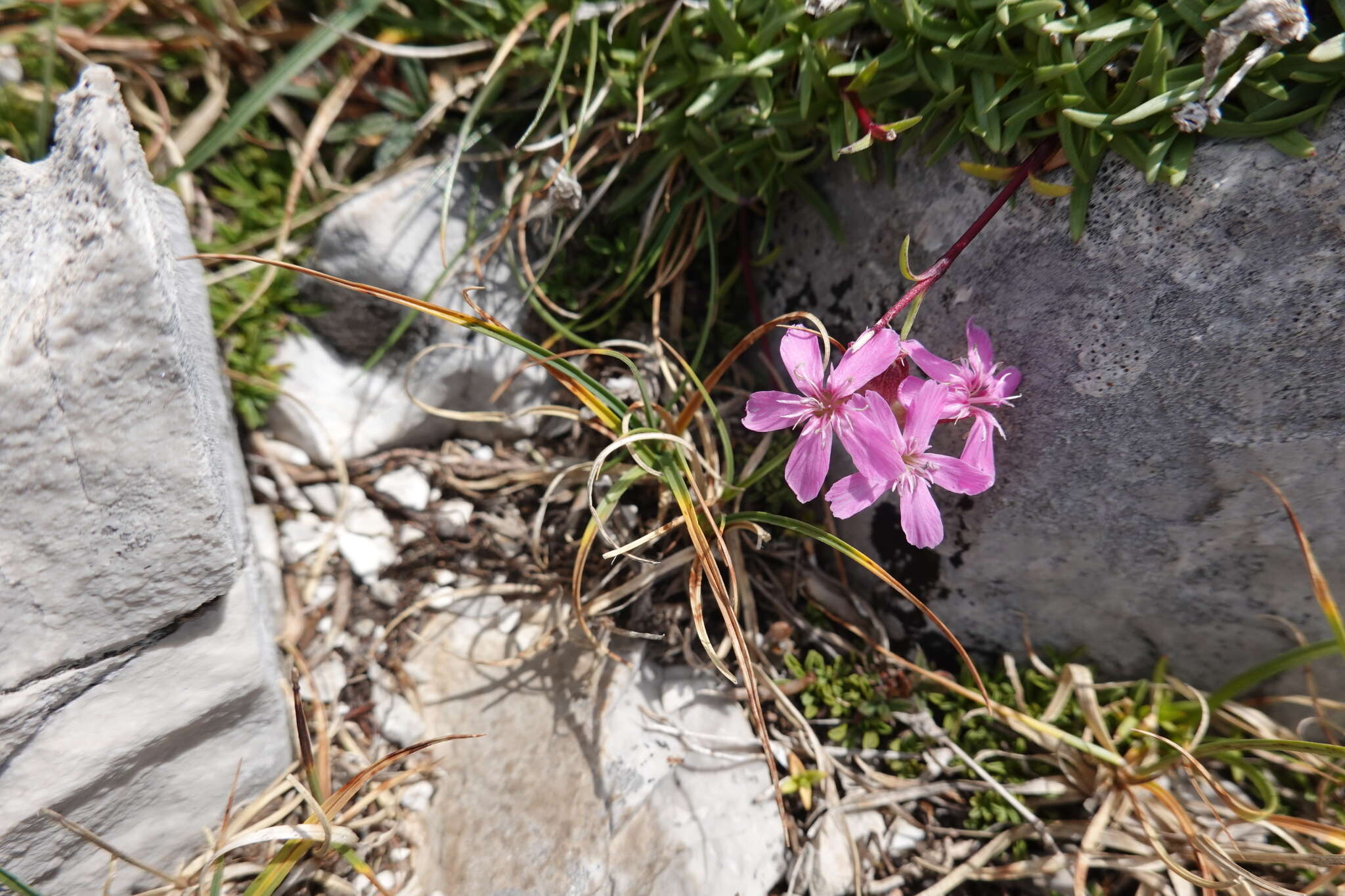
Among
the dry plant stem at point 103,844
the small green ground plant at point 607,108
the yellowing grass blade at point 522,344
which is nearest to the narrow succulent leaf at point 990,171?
the small green ground plant at point 607,108

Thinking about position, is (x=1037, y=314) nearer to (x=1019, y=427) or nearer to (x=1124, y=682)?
(x=1019, y=427)

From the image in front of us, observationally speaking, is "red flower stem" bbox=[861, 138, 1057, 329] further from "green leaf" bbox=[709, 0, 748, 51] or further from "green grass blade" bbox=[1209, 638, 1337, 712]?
"green grass blade" bbox=[1209, 638, 1337, 712]

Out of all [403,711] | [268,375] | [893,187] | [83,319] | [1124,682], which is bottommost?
[1124,682]

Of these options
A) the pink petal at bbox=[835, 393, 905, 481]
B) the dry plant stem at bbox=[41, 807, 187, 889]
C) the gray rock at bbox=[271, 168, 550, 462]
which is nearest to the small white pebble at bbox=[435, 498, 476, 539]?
the gray rock at bbox=[271, 168, 550, 462]

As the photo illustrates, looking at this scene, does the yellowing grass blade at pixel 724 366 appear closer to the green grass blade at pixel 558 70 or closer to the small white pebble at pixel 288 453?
the green grass blade at pixel 558 70

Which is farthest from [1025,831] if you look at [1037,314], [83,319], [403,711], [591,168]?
[83,319]
